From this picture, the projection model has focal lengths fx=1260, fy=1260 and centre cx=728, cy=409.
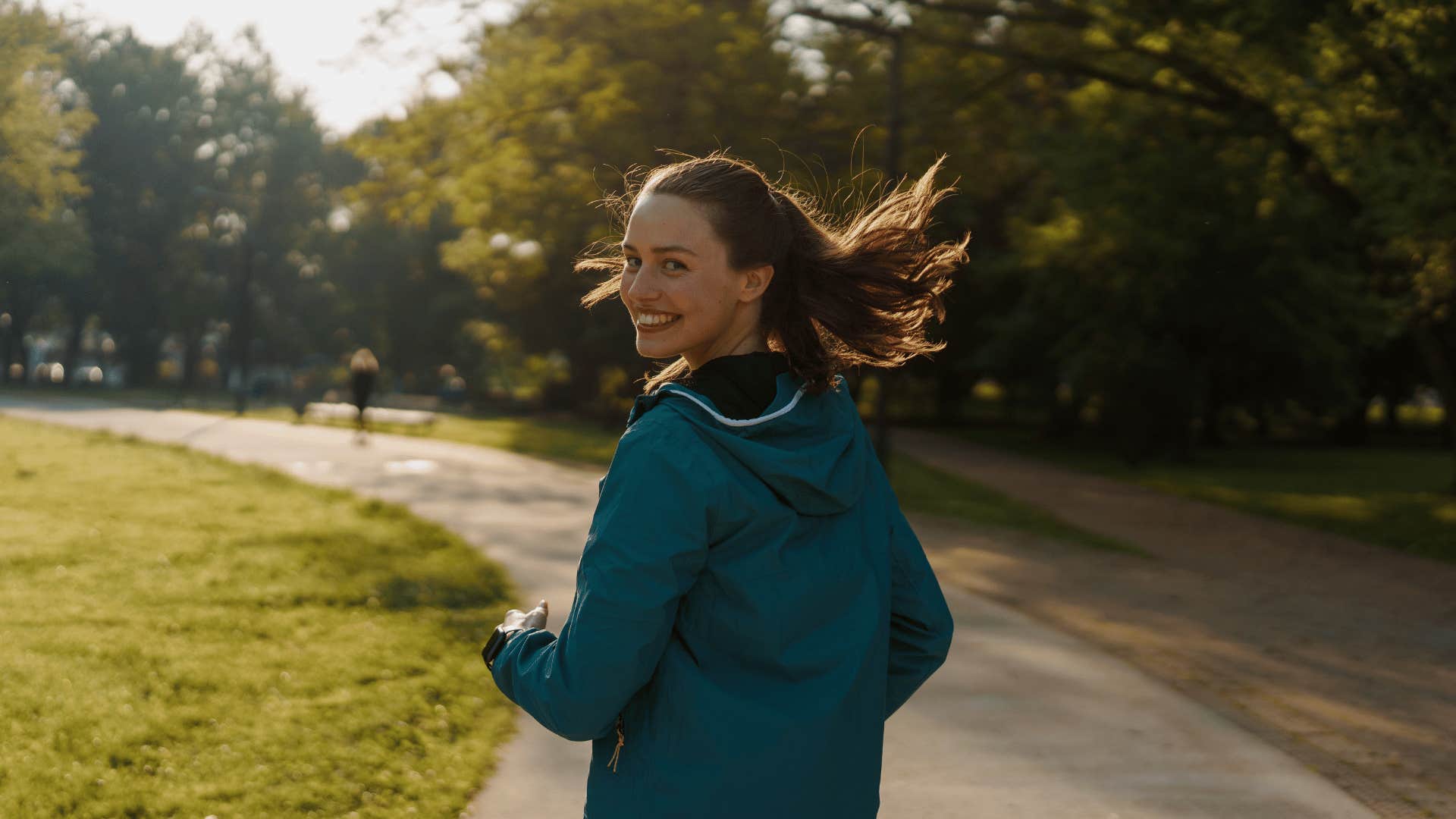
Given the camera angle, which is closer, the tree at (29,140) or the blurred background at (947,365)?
the blurred background at (947,365)

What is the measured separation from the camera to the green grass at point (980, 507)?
14227 millimetres

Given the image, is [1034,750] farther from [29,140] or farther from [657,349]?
[29,140]

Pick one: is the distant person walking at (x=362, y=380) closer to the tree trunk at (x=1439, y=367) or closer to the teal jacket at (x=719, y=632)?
the tree trunk at (x=1439, y=367)

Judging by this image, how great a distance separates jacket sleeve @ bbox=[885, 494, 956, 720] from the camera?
2281mm

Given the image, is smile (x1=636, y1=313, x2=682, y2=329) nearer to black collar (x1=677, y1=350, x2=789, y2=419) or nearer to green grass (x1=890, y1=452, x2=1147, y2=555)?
black collar (x1=677, y1=350, x2=789, y2=419)

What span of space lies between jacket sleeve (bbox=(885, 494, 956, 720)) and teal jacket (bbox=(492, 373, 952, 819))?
0.19 meters

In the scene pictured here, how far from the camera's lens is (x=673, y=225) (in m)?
2.05

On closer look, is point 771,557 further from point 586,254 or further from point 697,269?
point 586,254

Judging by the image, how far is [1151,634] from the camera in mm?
8461

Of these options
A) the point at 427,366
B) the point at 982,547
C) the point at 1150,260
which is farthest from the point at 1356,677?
the point at 427,366

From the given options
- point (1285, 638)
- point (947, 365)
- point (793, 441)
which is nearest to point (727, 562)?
point (793, 441)

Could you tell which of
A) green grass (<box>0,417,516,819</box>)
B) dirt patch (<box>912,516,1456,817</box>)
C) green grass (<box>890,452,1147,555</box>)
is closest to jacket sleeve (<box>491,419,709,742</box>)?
green grass (<box>0,417,516,819</box>)

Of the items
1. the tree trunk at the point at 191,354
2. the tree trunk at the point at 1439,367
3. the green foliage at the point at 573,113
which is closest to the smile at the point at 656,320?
the green foliage at the point at 573,113

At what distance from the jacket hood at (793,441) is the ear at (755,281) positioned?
0.47 ft
